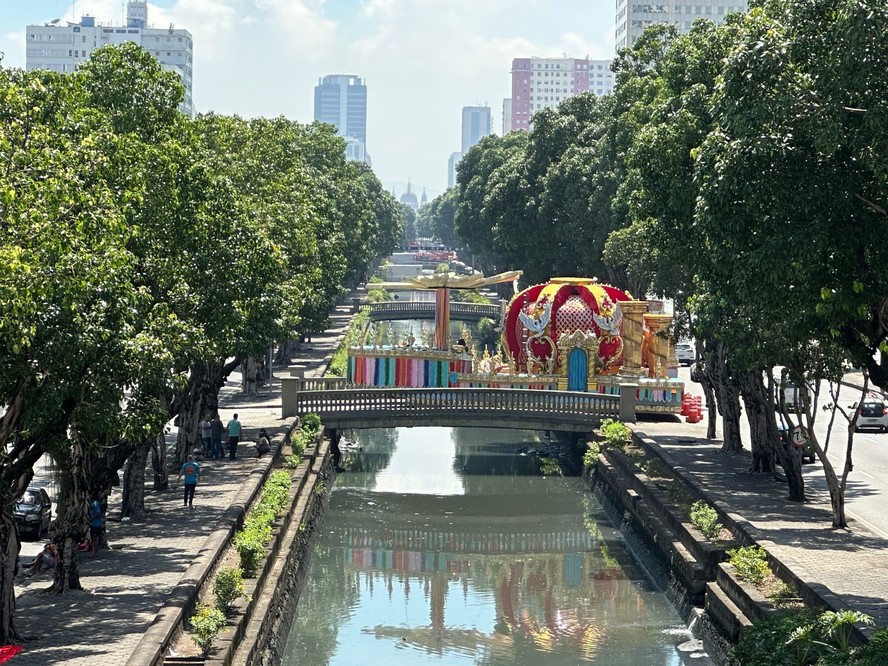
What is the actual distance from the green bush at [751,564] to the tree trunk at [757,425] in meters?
11.4

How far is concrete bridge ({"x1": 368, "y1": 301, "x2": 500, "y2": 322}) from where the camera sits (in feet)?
368

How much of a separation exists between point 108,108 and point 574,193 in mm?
43867

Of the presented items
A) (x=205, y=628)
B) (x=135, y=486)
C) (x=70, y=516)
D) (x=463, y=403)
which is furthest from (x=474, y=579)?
(x=205, y=628)

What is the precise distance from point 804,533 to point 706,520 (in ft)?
6.95

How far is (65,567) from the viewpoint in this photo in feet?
86.2

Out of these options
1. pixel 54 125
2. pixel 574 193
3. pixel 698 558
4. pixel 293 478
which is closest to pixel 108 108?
pixel 54 125

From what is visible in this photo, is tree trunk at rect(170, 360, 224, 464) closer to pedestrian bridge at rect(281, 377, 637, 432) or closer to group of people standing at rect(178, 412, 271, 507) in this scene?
group of people standing at rect(178, 412, 271, 507)

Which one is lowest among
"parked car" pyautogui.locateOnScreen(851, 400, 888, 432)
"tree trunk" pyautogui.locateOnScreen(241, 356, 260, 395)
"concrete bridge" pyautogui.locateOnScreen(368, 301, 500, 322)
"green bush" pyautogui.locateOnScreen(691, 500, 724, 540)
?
"green bush" pyautogui.locateOnScreen(691, 500, 724, 540)

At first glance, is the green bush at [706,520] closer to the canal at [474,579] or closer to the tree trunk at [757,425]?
the canal at [474,579]

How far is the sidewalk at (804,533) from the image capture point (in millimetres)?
26500

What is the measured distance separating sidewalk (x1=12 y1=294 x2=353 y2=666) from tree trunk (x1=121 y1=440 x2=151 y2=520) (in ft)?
1.15

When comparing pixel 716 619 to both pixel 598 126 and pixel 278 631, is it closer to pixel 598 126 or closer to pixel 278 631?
pixel 278 631

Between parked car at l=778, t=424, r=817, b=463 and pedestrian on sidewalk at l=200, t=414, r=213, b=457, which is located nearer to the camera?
parked car at l=778, t=424, r=817, b=463

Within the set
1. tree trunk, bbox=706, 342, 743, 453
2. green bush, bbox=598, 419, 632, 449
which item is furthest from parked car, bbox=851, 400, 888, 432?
green bush, bbox=598, 419, 632, 449
